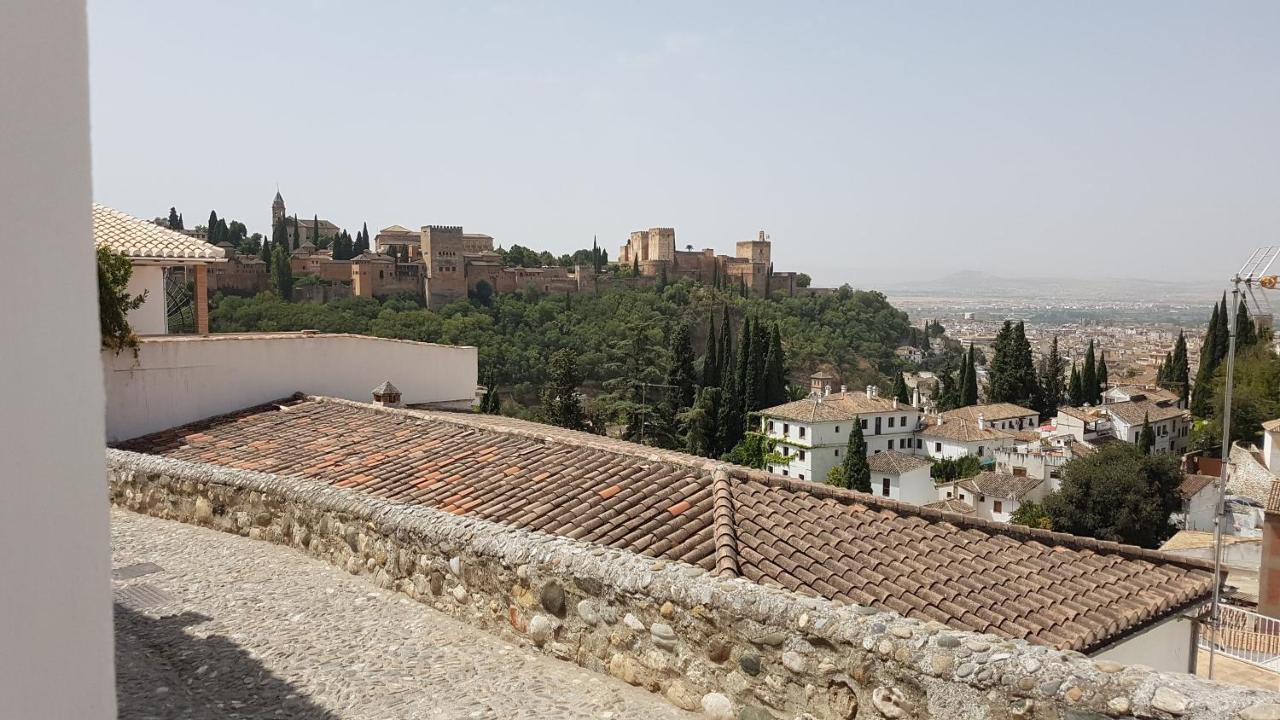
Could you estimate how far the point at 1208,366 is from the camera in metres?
50.4

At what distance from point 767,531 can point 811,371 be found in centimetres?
7342

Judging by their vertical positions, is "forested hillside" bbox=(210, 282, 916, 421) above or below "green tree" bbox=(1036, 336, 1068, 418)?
above

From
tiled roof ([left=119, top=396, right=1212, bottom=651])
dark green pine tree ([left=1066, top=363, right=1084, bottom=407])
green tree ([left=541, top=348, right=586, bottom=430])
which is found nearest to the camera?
tiled roof ([left=119, top=396, right=1212, bottom=651])

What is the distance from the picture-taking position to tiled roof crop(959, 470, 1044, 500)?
137 ft

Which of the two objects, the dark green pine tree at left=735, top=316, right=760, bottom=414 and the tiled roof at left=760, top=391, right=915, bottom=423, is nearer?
the dark green pine tree at left=735, top=316, right=760, bottom=414

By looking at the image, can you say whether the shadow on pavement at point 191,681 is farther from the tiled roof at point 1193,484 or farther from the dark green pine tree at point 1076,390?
the dark green pine tree at point 1076,390

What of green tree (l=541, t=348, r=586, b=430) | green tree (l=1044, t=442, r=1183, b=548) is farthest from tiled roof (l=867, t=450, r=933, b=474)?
green tree (l=541, t=348, r=586, b=430)

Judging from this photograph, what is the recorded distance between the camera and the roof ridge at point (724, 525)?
486 cm

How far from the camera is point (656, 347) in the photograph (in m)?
52.2

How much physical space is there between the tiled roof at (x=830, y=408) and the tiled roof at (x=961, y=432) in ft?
7.47

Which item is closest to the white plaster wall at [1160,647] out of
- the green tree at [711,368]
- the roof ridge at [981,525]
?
the roof ridge at [981,525]

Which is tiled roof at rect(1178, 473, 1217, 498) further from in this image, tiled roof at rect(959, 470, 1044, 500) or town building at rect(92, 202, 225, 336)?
town building at rect(92, 202, 225, 336)

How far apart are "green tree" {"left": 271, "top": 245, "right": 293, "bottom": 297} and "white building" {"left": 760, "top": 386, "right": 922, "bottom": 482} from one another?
37.5 meters

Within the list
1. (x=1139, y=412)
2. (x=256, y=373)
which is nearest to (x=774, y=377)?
(x=1139, y=412)
